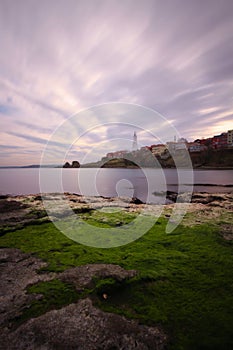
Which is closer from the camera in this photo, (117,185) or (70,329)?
(70,329)

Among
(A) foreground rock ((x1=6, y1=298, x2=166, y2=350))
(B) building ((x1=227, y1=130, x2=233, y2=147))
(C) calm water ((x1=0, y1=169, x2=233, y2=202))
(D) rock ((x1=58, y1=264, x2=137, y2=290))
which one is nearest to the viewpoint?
(A) foreground rock ((x1=6, y1=298, x2=166, y2=350))

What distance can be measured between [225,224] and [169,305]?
6392 mm

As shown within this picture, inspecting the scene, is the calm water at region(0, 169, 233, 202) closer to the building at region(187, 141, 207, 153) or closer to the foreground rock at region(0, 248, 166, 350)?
the foreground rock at region(0, 248, 166, 350)

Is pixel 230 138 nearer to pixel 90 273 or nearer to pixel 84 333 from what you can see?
pixel 90 273

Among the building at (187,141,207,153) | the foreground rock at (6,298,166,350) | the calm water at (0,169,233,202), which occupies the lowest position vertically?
the calm water at (0,169,233,202)

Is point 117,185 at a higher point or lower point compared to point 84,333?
lower

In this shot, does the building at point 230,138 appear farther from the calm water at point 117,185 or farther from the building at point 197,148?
the calm water at point 117,185

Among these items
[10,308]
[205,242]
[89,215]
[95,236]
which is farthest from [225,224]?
[10,308]

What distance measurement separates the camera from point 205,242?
716 cm

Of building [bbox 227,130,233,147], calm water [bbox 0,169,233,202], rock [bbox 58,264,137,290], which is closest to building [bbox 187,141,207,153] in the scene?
building [bbox 227,130,233,147]

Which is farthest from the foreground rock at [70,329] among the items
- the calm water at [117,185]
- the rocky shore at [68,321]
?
the calm water at [117,185]

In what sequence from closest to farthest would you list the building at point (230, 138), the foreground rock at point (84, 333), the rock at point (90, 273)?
the foreground rock at point (84, 333) → the rock at point (90, 273) → the building at point (230, 138)

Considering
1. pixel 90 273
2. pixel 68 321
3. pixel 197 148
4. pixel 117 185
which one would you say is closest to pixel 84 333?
pixel 68 321

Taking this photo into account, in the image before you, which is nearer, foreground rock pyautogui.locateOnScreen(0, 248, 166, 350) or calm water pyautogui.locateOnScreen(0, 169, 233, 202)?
foreground rock pyautogui.locateOnScreen(0, 248, 166, 350)
